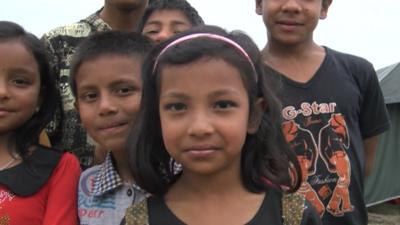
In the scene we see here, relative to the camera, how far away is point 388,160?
1055cm

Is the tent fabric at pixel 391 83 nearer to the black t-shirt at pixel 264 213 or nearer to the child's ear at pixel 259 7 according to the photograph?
Result: the child's ear at pixel 259 7

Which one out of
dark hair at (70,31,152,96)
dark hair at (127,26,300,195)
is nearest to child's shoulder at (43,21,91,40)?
dark hair at (70,31,152,96)

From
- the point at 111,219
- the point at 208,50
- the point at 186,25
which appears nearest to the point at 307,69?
the point at 186,25

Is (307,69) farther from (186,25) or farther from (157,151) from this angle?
(157,151)

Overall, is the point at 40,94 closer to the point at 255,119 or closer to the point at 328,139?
the point at 255,119

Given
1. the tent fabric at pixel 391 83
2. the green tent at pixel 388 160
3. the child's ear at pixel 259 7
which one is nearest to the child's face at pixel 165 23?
the child's ear at pixel 259 7

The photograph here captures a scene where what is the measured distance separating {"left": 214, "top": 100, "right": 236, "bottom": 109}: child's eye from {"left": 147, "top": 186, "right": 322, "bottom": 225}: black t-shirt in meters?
0.32

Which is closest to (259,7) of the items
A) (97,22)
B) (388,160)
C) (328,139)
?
(328,139)

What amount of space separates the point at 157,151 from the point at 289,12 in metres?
0.87

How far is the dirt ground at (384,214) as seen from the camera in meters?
9.17

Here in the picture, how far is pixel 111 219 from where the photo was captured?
2.00 meters

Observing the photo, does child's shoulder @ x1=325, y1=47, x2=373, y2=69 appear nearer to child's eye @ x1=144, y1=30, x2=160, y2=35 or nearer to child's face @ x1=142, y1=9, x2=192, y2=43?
child's face @ x1=142, y1=9, x2=192, y2=43

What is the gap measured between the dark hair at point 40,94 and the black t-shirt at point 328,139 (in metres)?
0.90

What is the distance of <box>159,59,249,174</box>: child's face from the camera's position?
164 centimetres
